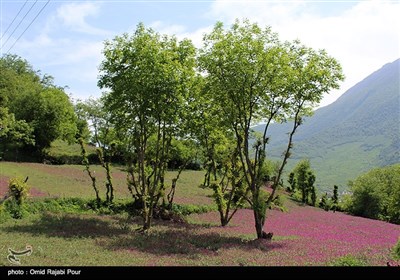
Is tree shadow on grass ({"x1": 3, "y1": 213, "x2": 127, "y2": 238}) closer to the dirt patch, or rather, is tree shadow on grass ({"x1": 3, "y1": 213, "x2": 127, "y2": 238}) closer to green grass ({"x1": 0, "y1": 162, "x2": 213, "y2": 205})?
the dirt patch

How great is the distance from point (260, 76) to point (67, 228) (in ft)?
52.6

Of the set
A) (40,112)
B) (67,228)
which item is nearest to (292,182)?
(40,112)

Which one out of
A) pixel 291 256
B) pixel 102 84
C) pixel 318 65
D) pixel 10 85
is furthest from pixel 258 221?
pixel 10 85

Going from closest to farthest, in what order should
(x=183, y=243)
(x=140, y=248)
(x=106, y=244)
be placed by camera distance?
1. (x=140, y=248)
2. (x=106, y=244)
3. (x=183, y=243)

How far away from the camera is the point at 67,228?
81.8ft

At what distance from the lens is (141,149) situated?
2759 cm

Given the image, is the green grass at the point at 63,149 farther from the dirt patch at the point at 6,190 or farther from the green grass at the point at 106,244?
the green grass at the point at 106,244

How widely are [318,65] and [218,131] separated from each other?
12.1 meters

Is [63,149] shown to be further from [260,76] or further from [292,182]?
[260,76]

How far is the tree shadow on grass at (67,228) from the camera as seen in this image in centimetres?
2294

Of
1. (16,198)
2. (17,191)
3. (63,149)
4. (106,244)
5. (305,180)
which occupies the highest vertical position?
(63,149)

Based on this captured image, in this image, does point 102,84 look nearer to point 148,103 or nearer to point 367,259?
point 148,103

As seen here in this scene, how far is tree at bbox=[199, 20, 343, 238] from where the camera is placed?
80.9ft

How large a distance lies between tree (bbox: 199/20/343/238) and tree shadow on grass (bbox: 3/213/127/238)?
33.4ft
